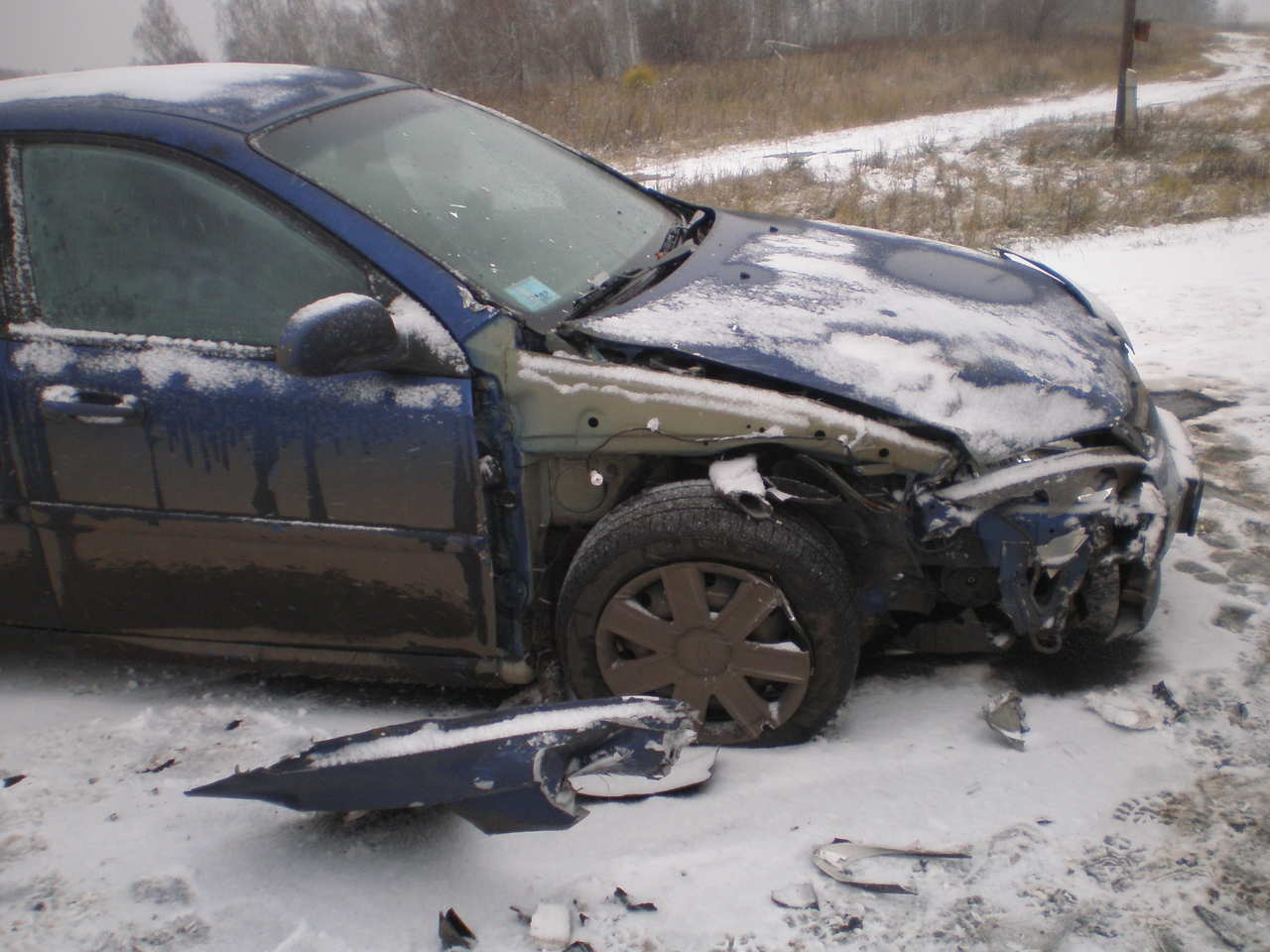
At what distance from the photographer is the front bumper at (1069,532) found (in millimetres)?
2191

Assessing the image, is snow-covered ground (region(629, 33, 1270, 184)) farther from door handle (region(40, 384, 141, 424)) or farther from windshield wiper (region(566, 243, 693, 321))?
door handle (region(40, 384, 141, 424))

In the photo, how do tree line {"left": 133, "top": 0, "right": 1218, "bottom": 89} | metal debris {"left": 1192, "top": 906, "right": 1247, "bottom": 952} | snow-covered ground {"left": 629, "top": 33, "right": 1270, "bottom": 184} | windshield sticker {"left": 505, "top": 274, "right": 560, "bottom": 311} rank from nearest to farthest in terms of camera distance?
metal debris {"left": 1192, "top": 906, "right": 1247, "bottom": 952}, windshield sticker {"left": 505, "top": 274, "right": 560, "bottom": 311}, snow-covered ground {"left": 629, "top": 33, "right": 1270, "bottom": 184}, tree line {"left": 133, "top": 0, "right": 1218, "bottom": 89}

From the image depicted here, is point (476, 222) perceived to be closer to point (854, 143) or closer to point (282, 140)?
point (282, 140)

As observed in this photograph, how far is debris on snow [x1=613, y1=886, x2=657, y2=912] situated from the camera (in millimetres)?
1918

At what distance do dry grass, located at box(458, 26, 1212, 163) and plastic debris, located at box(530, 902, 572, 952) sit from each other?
13618mm

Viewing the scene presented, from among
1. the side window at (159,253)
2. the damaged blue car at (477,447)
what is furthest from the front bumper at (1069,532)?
the side window at (159,253)

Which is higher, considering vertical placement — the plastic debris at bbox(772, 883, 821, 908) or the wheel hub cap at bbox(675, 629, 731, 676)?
the wheel hub cap at bbox(675, 629, 731, 676)

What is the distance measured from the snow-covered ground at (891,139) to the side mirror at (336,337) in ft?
29.1

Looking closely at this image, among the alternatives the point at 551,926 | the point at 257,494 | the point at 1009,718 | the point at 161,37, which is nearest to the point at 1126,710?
the point at 1009,718

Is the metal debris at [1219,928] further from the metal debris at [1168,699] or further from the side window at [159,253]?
the side window at [159,253]

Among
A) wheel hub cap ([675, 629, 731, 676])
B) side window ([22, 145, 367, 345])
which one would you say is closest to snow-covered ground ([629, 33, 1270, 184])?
side window ([22, 145, 367, 345])

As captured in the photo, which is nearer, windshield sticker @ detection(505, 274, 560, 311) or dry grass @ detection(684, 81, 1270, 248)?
windshield sticker @ detection(505, 274, 560, 311)

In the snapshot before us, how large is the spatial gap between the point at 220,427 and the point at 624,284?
1069 mm

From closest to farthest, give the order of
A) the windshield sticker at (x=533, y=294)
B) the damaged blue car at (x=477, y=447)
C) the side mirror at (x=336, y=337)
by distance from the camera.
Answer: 1. the side mirror at (x=336, y=337)
2. the damaged blue car at (x=477, y=447)
3. the windshield sticker at (x=533, y=294)
